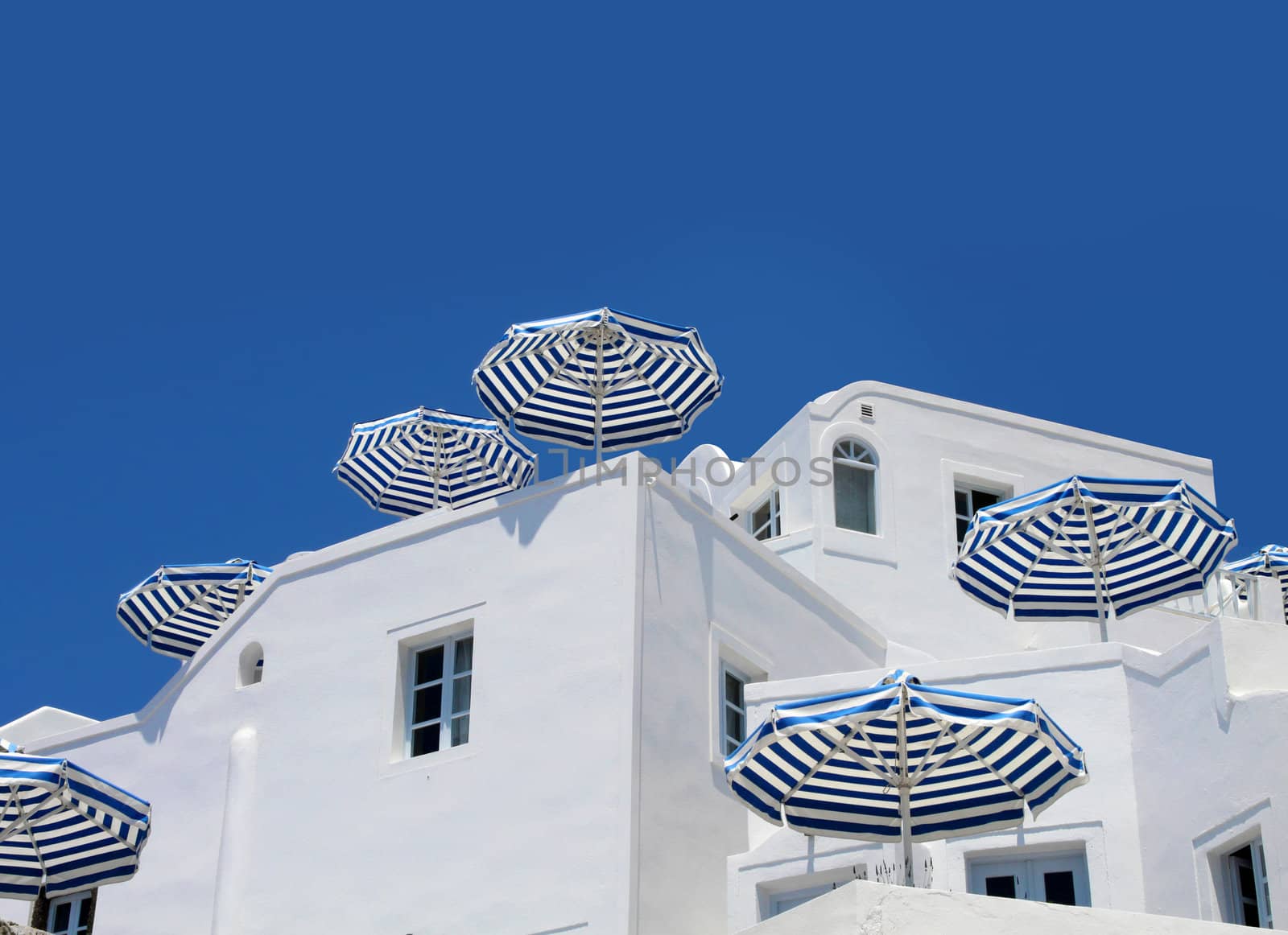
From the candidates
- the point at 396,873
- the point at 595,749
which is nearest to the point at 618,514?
the point at 595,749

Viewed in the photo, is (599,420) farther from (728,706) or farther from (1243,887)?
(1243,887)

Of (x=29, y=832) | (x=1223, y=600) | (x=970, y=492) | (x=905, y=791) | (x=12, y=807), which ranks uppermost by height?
(x=970, y=492)

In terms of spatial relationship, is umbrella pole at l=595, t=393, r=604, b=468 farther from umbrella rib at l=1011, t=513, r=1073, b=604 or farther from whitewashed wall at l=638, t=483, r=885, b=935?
umbrella rib at l=1011, t=513, r=1073, b=604

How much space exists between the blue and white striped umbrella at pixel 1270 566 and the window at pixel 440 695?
15.9 meters

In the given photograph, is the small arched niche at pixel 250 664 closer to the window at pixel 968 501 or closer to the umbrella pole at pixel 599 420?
the umbrella pole at pixel 599 420

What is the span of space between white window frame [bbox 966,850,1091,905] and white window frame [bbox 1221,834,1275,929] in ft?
5.28

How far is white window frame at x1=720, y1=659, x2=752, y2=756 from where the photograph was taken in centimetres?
2255

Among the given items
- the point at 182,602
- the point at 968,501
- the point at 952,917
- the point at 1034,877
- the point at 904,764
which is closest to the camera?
the point at 952,917

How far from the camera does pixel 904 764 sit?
1788cm

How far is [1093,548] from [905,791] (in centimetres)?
747

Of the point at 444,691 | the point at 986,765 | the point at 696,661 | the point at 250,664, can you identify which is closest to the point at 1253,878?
the point at 986,765

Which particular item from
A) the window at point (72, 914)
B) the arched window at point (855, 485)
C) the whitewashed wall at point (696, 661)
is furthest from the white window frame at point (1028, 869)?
the window at point (72, 914)

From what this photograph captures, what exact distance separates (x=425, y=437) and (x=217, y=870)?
34.1 ft

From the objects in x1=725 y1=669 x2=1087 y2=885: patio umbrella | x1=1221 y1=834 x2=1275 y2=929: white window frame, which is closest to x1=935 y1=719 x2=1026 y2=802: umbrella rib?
x1=725 y1=669 x2=1087 y2=885: patio umbrella
